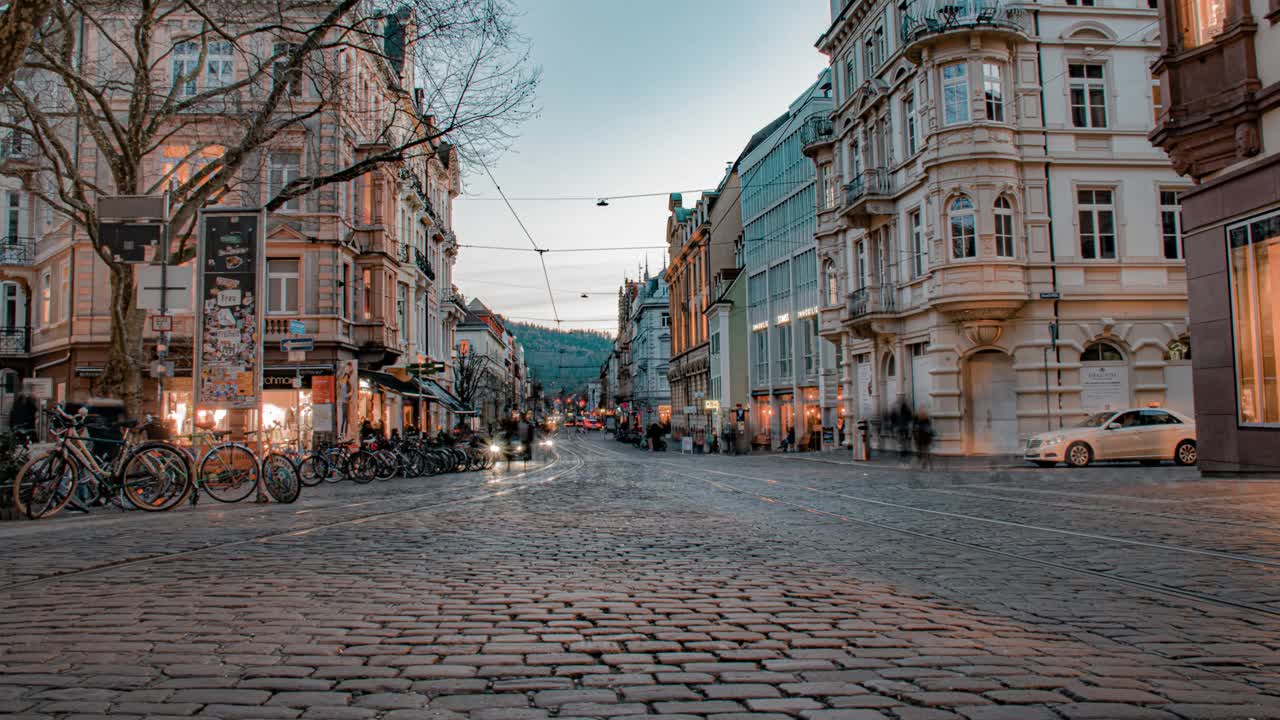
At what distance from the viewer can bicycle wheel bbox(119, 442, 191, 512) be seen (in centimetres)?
1202

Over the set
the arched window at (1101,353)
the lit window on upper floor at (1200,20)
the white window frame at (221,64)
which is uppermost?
the white window frame at (221,64)

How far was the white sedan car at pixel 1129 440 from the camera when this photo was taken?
73.1 ft

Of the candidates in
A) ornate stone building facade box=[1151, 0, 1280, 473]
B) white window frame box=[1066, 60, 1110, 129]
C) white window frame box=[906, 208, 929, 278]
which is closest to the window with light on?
ornate stone building facade box=[1151, 0, 1280, 473]

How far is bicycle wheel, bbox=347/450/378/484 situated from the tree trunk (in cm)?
473

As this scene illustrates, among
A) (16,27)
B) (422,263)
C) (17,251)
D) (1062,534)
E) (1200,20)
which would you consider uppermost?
(422,263)

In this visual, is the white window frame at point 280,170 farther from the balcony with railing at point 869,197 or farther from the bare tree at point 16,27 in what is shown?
the bare tree at point 16,27

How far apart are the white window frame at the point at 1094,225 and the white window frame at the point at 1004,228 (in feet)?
6.96

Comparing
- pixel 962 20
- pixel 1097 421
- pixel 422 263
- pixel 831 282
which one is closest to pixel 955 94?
pixel 962 20

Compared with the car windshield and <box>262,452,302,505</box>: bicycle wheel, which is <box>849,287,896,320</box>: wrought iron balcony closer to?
the car windshield

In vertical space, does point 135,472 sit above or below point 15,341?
below

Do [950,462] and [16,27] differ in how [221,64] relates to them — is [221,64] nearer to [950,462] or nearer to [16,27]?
[950,462]

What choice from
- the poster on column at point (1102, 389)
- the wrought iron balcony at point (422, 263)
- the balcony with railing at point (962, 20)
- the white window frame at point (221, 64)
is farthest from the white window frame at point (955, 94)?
the wrought iron balcony at point (422, 263)

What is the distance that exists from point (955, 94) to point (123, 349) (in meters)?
23.0

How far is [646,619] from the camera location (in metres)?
5.15
